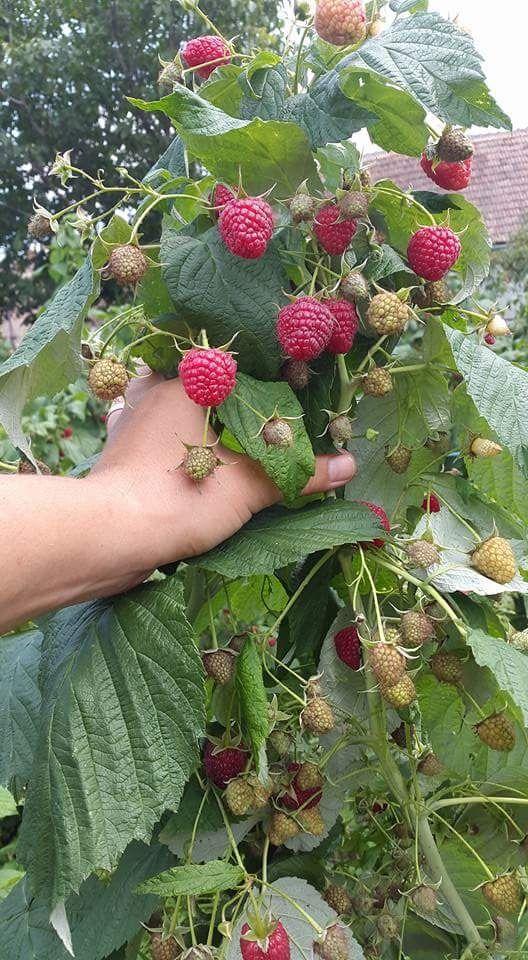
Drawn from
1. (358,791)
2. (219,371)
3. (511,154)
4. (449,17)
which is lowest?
(511,154)

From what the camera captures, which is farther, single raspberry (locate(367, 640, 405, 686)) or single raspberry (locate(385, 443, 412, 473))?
single raspberry (locate(385, 443, 412, 473))

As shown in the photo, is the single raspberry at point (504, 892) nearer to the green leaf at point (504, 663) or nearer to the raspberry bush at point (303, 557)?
the raspberry bush at point (303, 557)

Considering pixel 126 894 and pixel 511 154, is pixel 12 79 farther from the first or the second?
pixel 126 894

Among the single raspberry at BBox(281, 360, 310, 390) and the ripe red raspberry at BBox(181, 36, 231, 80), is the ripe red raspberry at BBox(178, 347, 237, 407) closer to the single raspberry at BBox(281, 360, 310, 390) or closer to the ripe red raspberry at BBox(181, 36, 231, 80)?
the single raspberry at BBox(281, 360, 310, 390)

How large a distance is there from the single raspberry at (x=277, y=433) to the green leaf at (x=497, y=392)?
0.46ft

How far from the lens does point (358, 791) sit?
0.85 m

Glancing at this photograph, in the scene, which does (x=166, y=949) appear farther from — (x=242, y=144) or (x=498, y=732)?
(x=242, y=144)

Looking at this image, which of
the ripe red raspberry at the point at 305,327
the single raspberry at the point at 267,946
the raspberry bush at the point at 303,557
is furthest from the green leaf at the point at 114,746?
the ripe red raspberry at the point at 305,327

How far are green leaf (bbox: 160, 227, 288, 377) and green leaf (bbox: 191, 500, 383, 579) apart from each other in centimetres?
13

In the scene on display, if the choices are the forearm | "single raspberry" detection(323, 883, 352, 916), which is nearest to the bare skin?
the forearm

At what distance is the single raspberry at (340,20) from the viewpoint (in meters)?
0.66

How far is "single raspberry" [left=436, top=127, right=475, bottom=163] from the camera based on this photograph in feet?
2.22

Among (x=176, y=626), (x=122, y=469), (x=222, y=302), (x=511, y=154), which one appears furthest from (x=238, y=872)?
(x=511, y=154)

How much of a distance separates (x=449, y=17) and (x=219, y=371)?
1.10 ft
